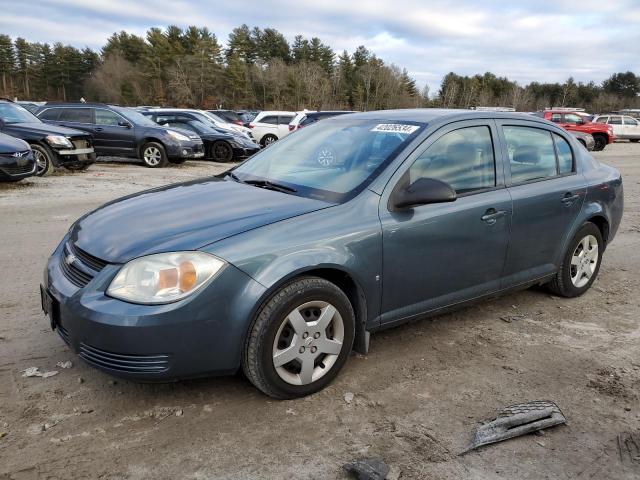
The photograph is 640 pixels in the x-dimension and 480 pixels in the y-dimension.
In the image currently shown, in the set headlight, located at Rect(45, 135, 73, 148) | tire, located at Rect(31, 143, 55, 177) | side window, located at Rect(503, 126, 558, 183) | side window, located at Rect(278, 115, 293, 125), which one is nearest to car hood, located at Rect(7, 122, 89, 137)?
headlight, located at Rect(45, 135, 73, 148)

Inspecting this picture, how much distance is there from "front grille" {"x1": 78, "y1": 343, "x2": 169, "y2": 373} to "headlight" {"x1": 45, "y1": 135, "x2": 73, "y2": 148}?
1017 centimetres

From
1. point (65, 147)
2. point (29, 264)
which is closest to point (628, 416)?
point (29, 264)

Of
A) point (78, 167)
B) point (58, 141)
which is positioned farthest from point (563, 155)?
point (78, 167)

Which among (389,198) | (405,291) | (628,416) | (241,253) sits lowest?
(628,416)

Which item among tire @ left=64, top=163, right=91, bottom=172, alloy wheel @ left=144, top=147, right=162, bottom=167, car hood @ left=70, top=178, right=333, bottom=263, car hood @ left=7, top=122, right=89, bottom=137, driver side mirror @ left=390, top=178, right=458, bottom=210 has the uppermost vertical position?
car hood @ left=7, top=122, right=89, bottom=137

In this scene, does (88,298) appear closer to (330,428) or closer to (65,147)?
(330,428)

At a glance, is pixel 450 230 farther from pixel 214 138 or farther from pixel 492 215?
pixel 214 138

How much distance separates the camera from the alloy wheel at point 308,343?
2836 millimetres

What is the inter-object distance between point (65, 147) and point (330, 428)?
10852 mm

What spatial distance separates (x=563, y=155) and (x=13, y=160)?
29.1 ft

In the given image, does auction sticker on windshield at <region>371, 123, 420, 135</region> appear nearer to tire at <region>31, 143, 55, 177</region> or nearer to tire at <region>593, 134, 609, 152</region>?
tire at <region>31, 143, 55, 177</region>

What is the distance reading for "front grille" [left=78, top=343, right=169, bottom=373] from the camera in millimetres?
2576

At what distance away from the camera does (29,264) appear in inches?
203

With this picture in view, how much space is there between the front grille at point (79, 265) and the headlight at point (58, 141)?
9.43 meters
